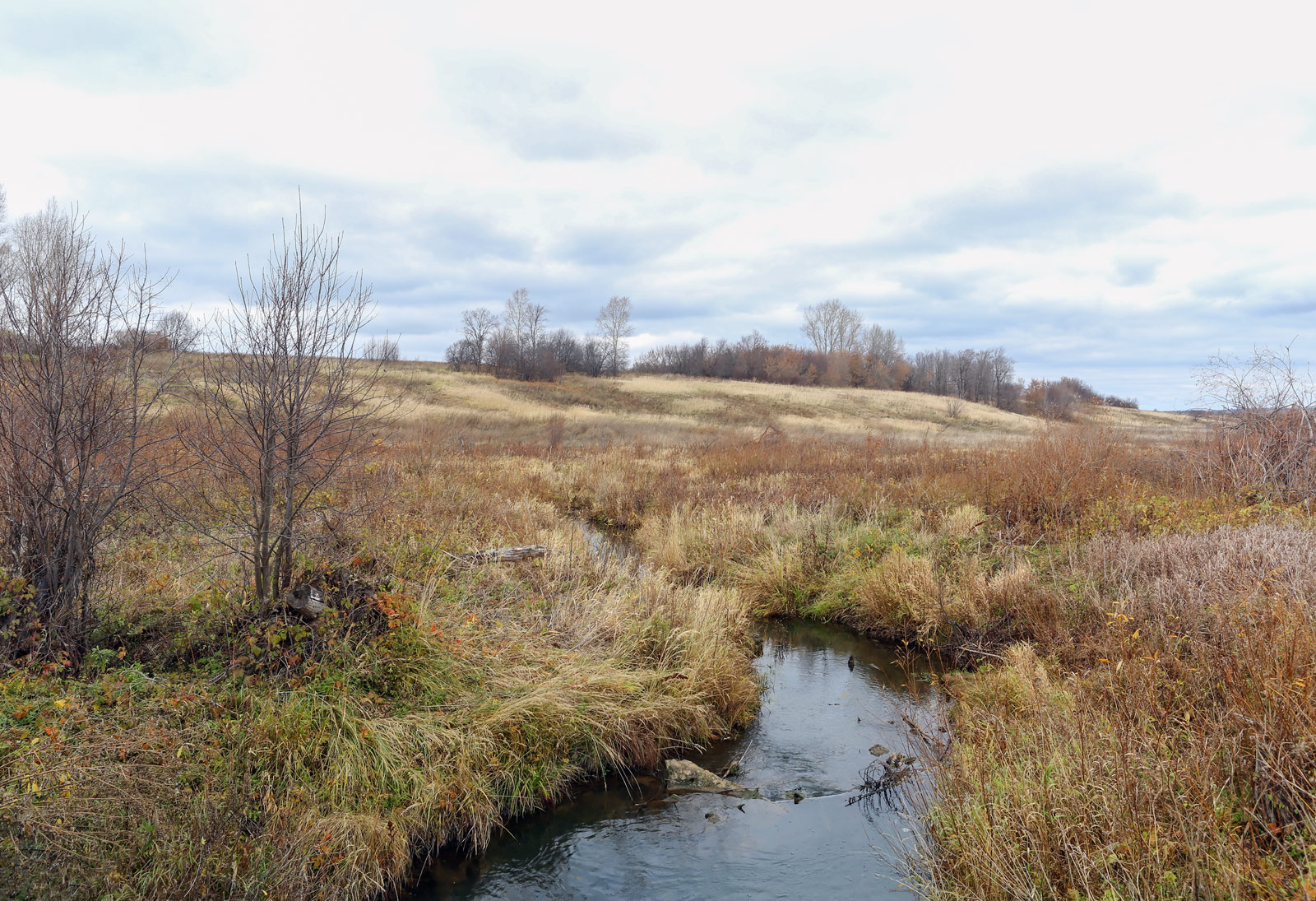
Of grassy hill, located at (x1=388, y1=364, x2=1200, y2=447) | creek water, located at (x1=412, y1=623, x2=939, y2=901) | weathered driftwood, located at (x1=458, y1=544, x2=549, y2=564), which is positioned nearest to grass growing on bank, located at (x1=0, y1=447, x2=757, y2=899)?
creek water, located at (x1=412, y1=623, x2=939, y2=901)

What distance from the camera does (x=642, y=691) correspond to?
601cm

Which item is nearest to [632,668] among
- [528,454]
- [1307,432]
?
[1307,432]

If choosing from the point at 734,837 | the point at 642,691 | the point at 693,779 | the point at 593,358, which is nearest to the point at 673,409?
the point at 593,358

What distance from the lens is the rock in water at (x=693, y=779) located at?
17.7ft

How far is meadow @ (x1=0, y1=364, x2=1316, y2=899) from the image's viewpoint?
335 centimetres

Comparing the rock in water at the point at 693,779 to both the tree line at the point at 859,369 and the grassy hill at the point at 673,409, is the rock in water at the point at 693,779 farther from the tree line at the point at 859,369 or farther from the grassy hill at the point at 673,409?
the tree line at the point at 859,369

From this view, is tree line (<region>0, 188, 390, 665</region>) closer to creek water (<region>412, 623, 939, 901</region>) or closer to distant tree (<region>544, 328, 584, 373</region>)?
creek water (<region>412, 623, 939, 901</region>)

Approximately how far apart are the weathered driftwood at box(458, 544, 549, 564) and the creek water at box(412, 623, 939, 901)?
3.24 metres

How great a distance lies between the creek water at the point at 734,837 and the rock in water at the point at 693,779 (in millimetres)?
84

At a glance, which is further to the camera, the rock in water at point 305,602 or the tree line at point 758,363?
the tree line at point 758,363

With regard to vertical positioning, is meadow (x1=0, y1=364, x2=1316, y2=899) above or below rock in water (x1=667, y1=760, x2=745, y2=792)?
above

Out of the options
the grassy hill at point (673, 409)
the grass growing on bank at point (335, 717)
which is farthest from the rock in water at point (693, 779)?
the grassy hill at point (673, 409)

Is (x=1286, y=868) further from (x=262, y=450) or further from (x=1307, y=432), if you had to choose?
(x=1307, y=432)

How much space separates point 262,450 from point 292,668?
1.58 metres
